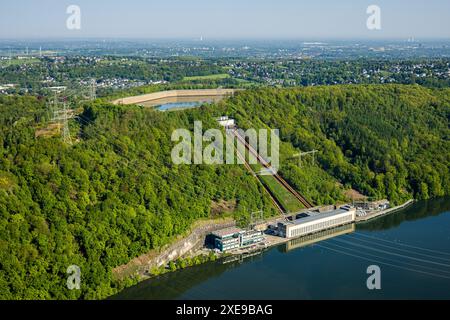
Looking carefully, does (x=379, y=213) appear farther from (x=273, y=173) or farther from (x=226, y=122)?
(x=226, y=122)

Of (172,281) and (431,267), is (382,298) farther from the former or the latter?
(172,281)

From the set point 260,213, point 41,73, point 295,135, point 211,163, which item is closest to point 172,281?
point 260,213

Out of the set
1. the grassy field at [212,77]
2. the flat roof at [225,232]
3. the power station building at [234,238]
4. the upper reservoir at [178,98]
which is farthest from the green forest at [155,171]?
the grassy field at [212,77]

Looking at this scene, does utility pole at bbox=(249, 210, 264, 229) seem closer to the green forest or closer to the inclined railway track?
the green forest

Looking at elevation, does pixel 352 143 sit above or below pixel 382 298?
above

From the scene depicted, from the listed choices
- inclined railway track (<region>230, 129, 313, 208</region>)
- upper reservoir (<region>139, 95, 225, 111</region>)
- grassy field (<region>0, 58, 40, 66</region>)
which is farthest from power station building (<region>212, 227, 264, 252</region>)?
grassy field (<region>0, 58, 40, 66</region>)

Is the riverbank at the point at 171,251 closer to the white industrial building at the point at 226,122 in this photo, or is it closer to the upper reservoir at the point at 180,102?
the white industrial building at the point at 226,122
